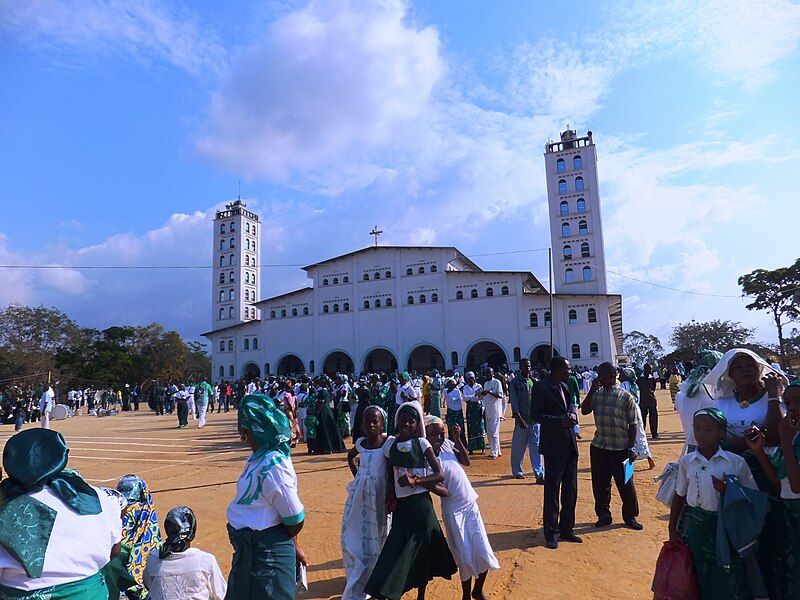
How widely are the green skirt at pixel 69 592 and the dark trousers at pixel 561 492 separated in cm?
370

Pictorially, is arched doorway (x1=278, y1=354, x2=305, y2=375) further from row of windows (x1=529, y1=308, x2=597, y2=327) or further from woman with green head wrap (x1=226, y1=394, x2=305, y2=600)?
woman with green head wrap (x1=226, y1=394, x2=305, y2=600)

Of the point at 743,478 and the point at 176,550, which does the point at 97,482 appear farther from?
the point at 743,478

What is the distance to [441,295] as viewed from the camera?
136 feet

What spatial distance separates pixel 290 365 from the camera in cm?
4700

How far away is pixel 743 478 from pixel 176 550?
3.02 meters

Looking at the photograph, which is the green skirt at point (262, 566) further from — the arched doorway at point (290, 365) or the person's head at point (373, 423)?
the arched doorway at point (290, 365)

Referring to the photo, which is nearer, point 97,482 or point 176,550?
point 176,550

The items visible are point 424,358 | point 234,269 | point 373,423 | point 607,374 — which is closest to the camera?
point 373,423

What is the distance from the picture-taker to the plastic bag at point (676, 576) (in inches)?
109

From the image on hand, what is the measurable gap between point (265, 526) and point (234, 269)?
52.2m

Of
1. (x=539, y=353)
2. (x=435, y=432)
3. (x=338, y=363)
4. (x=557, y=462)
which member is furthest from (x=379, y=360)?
(x=435, y=432)

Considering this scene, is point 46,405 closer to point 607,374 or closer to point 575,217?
point 607,374

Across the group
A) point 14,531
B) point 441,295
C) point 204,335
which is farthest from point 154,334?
point 14,531

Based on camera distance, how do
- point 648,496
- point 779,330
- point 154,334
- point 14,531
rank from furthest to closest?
1. point 154,334
2. point 779,330
3. point 648,496
4. point 14,531
